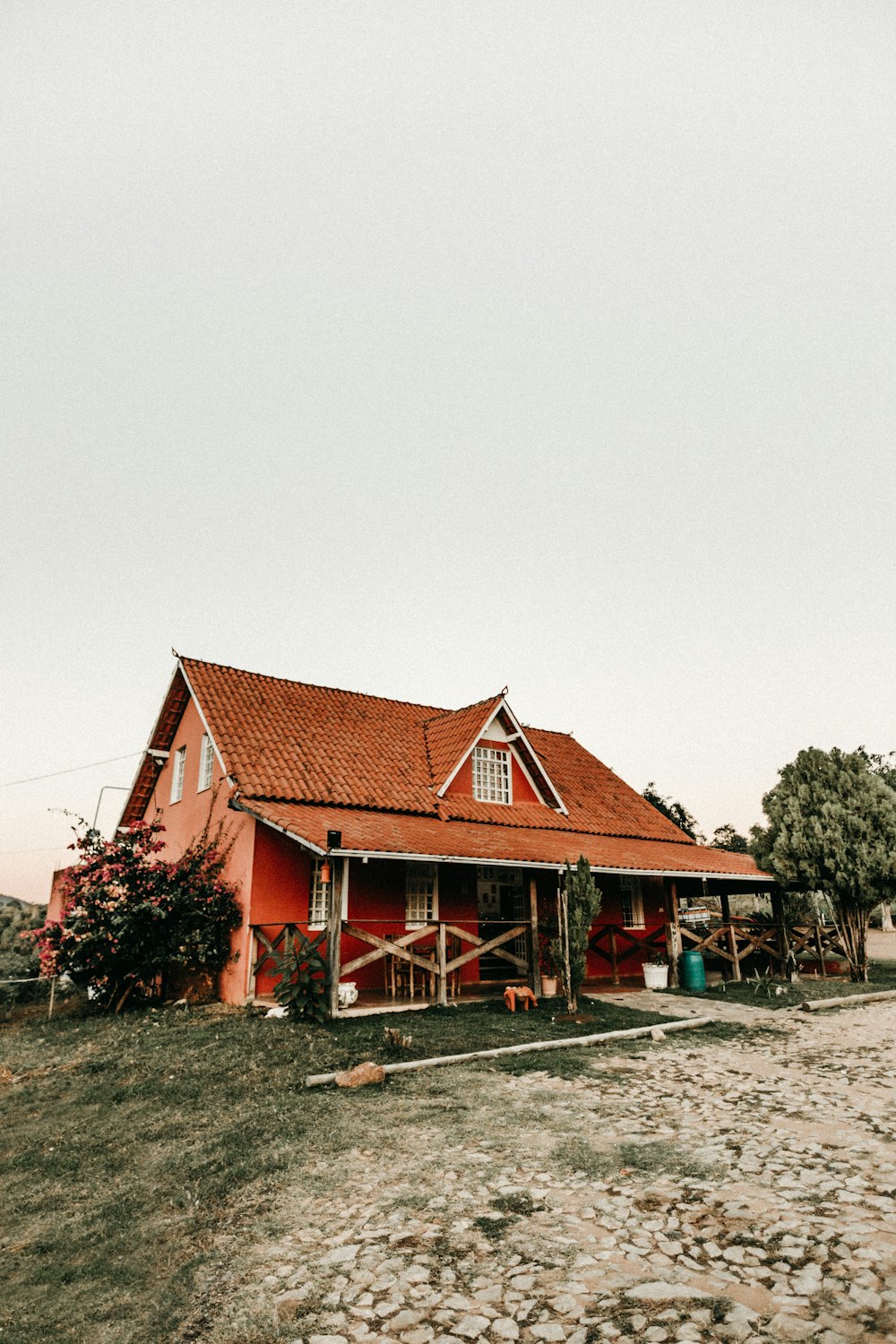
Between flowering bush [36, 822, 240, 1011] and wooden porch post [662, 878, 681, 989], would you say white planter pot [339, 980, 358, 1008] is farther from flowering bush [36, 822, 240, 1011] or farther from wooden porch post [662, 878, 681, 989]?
wooden porch post [662, 878, 681, 989]

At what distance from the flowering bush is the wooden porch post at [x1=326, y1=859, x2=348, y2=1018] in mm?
3526

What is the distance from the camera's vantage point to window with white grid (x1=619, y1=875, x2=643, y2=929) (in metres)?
21.7

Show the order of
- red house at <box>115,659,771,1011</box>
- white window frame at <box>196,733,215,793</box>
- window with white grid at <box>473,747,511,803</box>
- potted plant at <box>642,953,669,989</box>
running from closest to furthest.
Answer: red house at <box>115,659,771,1011</box>, potted plant at <box>642,953,669,989</box>, white window frame at <box>196,733,215,793</box>, window with white grid at <box>473,747,511,803</box>

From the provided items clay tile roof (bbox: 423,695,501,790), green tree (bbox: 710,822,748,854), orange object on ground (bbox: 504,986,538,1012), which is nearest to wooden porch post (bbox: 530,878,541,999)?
orange object on ground (bbox: 504,986,538,1012)

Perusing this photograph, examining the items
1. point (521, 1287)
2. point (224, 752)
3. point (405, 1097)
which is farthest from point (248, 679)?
point (521, 1287)

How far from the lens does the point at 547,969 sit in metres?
16.4

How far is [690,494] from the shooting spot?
59.2 ft

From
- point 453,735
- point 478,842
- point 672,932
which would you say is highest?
point 453,735

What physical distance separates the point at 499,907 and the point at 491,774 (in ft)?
11.5

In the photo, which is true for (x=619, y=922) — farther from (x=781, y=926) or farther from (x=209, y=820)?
(x=209, y=820)

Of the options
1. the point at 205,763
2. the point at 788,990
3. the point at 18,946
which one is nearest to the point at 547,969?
the point at 788,990

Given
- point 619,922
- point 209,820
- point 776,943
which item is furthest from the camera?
point 619,922

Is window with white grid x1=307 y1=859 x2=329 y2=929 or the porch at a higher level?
window with white grid x1=307 y1=859 x2=329 y2=929

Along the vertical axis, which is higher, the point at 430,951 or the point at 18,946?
the point at 430,951
